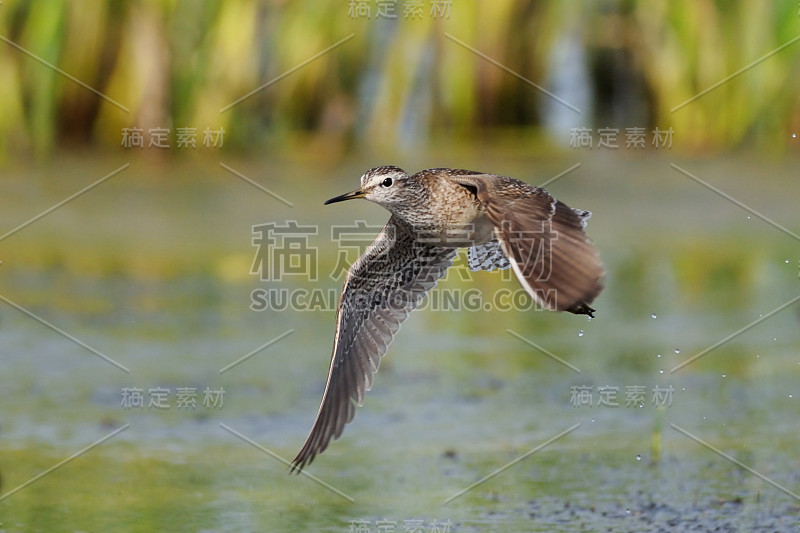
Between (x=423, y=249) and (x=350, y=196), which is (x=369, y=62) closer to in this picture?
(x=423, y=249)

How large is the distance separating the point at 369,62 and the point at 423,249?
6.16m

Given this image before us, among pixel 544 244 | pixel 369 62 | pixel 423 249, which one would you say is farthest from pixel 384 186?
pixel 369 62

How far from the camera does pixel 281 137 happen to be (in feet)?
42.4

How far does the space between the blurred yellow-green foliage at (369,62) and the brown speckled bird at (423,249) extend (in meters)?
5.83

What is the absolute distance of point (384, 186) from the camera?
6.12 m

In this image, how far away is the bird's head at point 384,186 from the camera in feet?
20.0

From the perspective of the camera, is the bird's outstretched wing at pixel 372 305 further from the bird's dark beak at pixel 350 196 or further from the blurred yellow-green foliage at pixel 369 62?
the blurred yellow-green foliage at pixel 369 62

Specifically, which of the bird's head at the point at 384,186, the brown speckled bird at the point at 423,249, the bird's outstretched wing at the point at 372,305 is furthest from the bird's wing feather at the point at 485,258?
the bird's head at the point at 384,186

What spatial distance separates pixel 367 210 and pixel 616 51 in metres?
3.18

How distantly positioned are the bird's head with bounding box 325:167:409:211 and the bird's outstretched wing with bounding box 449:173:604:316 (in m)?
0.43

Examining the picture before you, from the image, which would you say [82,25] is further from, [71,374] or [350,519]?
[350,519]

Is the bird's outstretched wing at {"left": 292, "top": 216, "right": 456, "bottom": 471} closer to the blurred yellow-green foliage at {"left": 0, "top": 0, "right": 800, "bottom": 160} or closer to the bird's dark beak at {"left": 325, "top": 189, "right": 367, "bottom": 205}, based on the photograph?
the bird's dark beak at {"left": 325, "top": 189, "right": 367, "bottom": 205}

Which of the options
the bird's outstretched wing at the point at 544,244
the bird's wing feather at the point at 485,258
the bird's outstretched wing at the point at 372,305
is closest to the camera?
the bird's outstretched wing at the point at 544,244

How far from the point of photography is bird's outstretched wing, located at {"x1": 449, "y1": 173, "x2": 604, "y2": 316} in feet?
15.9
